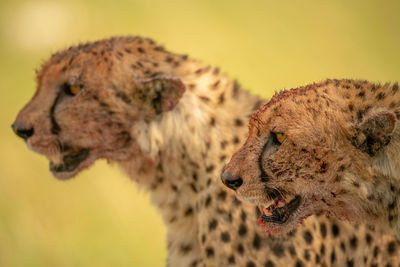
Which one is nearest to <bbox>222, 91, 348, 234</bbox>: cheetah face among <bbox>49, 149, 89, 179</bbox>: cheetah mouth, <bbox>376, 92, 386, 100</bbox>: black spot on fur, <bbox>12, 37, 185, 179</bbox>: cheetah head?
<bbox>376, 92, 386, 100</bbox>: black spot on fur

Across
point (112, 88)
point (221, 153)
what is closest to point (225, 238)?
point (221, 153)

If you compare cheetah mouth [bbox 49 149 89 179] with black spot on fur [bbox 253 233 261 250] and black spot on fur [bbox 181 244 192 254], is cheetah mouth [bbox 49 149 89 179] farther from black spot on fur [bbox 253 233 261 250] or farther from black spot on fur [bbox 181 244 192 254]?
black spot on fur [bbox 253 233 261 250]

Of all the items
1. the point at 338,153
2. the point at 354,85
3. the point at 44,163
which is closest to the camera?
the point at 338,153

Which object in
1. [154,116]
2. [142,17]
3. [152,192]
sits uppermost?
[142,17]

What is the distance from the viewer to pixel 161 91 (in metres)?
2.78

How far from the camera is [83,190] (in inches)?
187

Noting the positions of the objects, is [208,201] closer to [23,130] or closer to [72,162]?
[72,162]

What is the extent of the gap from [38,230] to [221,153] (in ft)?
5.85

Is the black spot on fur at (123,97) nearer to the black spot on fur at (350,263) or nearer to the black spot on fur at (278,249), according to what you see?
the black spot on fur at (278,249)

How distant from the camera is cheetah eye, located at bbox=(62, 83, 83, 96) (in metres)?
2.90

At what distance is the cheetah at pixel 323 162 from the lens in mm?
1926

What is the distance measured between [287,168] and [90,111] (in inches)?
47.0

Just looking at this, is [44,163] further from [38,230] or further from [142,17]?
[142,17]

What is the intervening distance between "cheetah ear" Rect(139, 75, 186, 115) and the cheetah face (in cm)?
75
